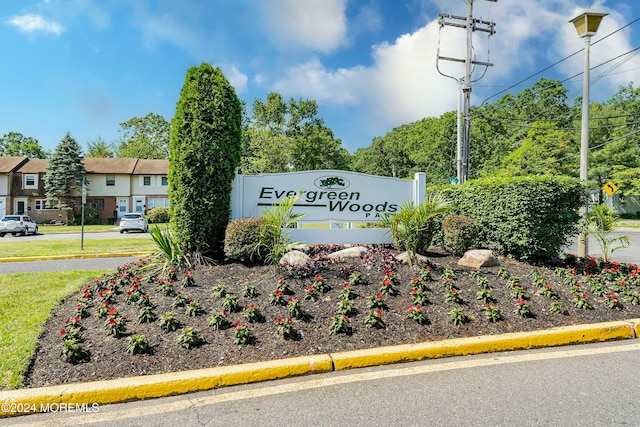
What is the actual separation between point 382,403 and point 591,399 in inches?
63.3

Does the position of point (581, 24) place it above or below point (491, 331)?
above

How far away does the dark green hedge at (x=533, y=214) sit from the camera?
6.36 metres

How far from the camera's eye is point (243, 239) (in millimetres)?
5629

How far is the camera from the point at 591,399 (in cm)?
299

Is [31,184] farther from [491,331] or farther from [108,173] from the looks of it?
[491,331]

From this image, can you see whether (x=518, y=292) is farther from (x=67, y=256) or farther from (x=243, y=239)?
(x=67, y=256)

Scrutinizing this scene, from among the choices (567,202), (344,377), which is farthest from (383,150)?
(344,377)

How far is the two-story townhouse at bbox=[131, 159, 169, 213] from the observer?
41219mm

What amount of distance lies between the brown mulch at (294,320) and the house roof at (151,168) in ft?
127

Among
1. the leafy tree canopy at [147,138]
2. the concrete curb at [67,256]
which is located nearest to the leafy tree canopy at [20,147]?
the leafy tree canopy at [147,138]

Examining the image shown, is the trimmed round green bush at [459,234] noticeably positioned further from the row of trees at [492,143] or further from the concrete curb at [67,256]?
the row of trees at [492,143]

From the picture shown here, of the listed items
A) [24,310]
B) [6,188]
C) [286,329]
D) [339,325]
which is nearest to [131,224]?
[6,188]

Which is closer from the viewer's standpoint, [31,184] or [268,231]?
[268,231]

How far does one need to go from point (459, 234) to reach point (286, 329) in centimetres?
400
